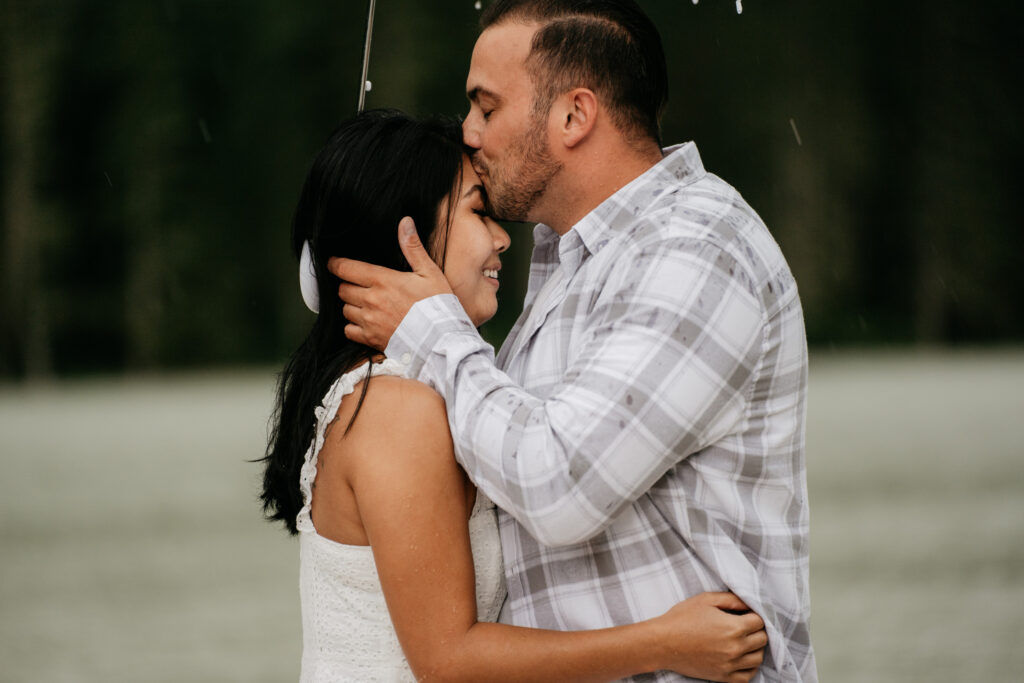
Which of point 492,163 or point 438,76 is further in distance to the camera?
point 438,76

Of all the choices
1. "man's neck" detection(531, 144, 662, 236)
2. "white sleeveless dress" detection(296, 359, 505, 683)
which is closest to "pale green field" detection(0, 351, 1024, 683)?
"white sleeveless dress" detection(296, 359, 505, 683)

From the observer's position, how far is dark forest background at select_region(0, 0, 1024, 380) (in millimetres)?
26688

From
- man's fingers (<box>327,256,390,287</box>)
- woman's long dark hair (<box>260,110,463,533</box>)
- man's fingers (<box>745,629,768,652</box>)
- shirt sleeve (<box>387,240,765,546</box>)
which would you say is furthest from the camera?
woman's long dark hair (<box>260,110,463,533</box>)

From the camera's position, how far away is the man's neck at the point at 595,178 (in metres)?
2.79

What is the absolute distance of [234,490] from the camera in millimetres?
11133

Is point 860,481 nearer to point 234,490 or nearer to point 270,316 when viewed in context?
point 234,490

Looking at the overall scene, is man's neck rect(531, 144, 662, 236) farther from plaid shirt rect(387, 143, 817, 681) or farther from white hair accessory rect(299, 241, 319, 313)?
white hair accessory rect(299, 241, 319, 313)

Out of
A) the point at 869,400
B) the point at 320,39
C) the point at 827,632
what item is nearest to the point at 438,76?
the point at 320,39

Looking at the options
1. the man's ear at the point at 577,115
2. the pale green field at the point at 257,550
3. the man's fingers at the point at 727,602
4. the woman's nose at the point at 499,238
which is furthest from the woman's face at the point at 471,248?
the pale green field at the point at 257,550

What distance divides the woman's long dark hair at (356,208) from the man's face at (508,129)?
78mm

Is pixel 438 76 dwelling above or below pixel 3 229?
above

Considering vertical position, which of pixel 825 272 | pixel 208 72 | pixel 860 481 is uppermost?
pixel 208 72

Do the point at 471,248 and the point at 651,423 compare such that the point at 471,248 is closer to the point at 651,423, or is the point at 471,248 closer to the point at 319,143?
the point at 651,423

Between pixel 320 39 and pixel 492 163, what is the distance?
90.5ft
